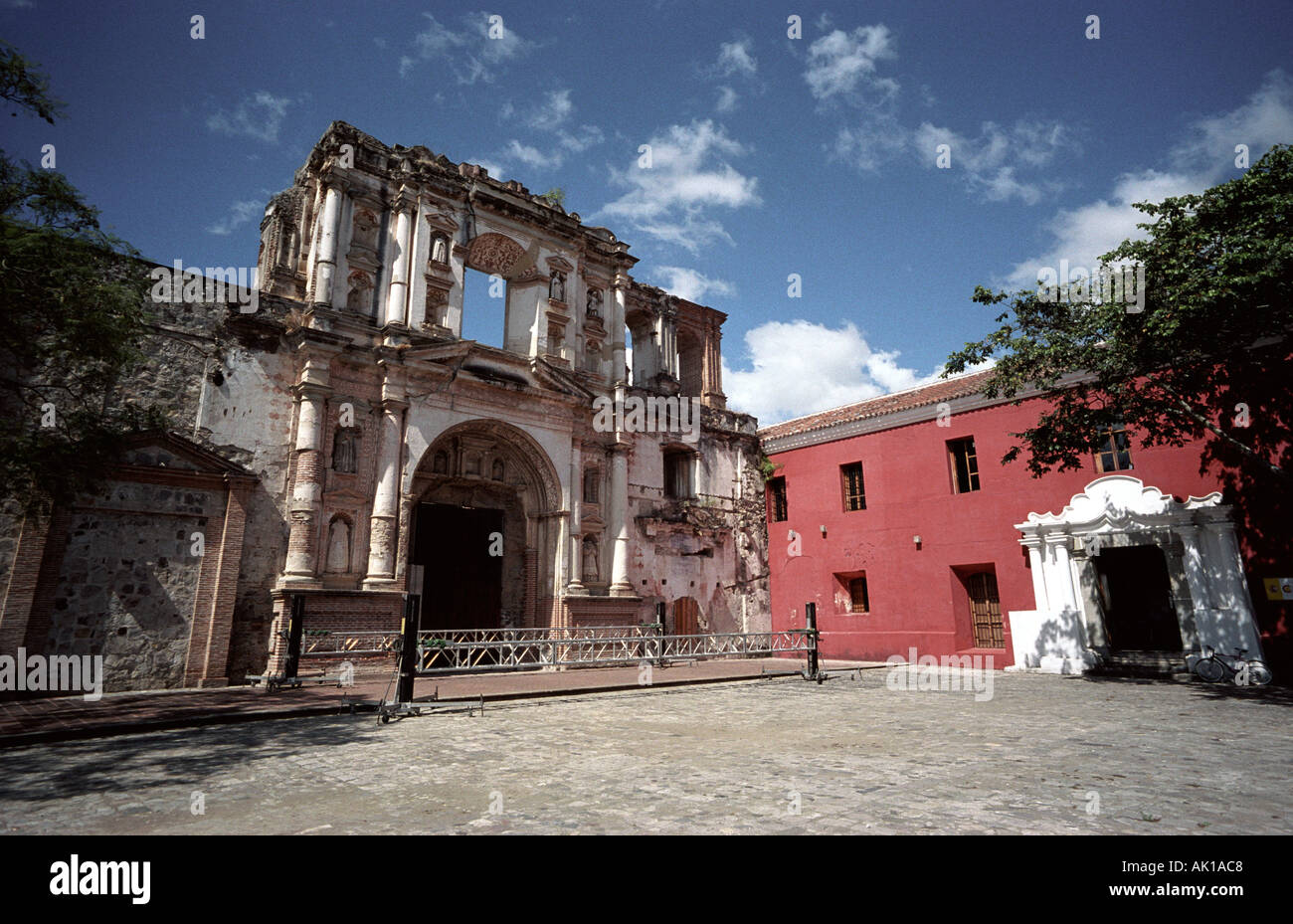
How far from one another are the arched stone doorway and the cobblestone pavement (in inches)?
347

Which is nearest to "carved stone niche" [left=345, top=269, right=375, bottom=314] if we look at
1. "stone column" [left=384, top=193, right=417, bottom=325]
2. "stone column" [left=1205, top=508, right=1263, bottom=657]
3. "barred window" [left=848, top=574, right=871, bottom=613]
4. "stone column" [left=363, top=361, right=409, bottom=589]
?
"stone column" [left=384, top=193, right=417, bottom=325]

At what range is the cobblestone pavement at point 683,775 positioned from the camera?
4.29 metres

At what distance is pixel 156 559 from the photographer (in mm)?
13148

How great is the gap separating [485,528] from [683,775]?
1401 cm

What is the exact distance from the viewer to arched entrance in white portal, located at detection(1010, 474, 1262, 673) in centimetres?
1461

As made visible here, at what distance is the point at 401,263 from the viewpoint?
1761cm

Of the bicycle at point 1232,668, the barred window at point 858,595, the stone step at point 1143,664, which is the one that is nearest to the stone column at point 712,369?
the barred window at point 858,595

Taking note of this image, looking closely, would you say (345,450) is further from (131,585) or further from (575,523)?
(575,523)

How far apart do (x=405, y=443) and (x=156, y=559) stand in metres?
5.43

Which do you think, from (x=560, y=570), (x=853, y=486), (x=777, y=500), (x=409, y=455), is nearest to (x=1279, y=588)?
(x=853, y=486)

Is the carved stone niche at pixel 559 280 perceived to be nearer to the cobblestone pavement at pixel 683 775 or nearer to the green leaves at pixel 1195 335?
the green leaves at pixel 1195 335
